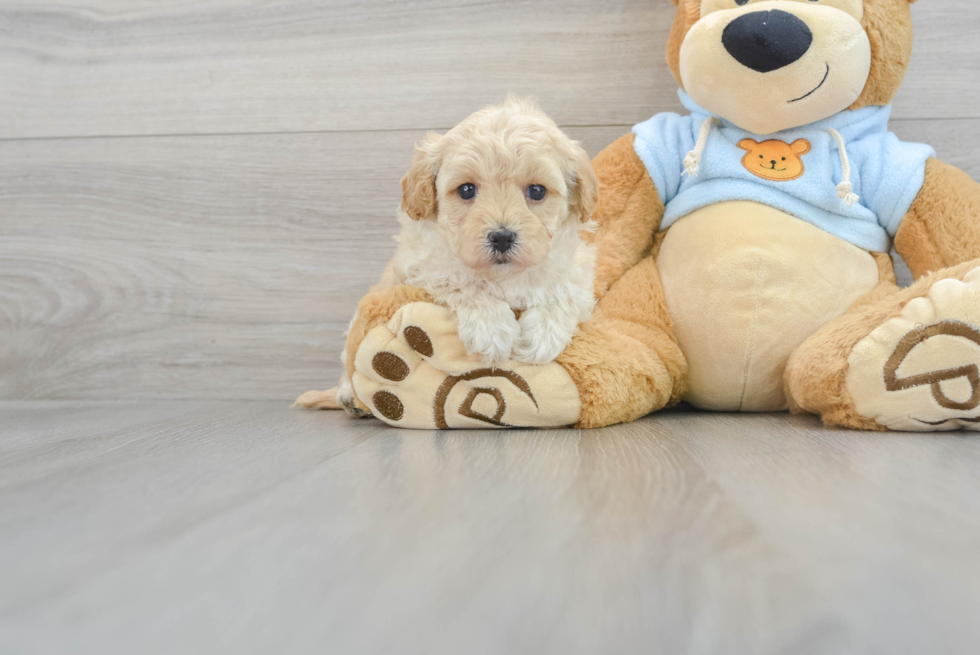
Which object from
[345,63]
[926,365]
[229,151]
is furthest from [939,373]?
[229,151]

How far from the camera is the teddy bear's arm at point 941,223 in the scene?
1008 millimetres

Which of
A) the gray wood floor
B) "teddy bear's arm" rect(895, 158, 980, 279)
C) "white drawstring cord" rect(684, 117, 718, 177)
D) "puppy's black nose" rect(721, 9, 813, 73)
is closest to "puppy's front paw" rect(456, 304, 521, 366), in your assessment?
the gray wood floor

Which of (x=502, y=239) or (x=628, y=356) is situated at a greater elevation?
(x=502, y=239)

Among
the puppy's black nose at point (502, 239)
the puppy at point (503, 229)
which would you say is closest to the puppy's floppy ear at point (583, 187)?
the puppy at point (503, 229)

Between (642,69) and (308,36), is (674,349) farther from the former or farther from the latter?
(308,36)

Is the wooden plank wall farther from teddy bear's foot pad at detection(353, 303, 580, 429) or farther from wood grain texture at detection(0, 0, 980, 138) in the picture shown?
teddy bear's foot pad at detection(353, 303, 580, 429)

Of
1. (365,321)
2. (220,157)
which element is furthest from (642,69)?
(220,157)

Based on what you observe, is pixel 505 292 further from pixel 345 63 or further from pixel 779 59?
pixel 345 63

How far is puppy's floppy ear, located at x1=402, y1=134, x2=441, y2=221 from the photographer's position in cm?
94

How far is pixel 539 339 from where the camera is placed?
2.99 ft

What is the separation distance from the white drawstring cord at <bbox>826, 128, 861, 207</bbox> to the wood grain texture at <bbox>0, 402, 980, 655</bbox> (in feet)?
1.30

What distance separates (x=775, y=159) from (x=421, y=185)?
0.58m

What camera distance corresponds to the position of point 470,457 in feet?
2.46

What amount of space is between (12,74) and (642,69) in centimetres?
134
